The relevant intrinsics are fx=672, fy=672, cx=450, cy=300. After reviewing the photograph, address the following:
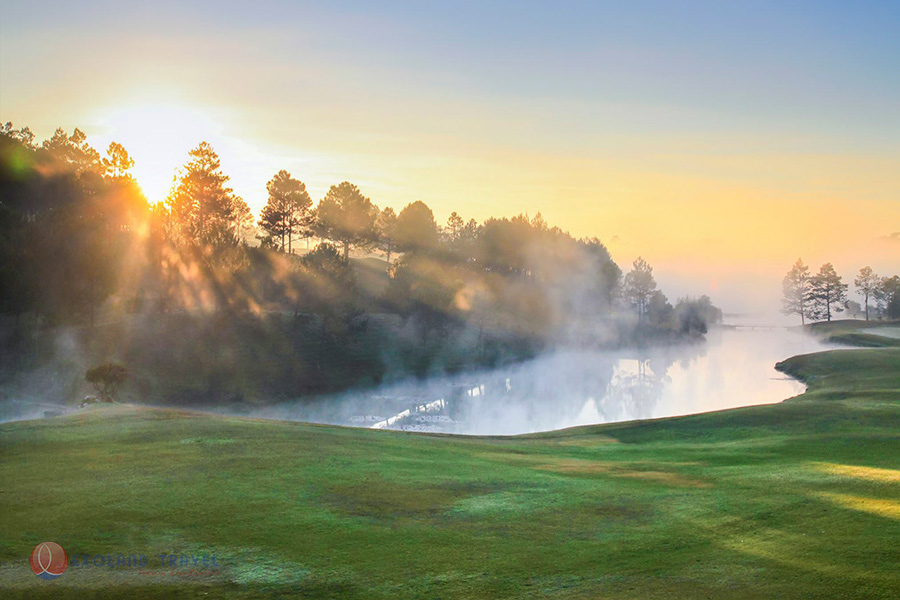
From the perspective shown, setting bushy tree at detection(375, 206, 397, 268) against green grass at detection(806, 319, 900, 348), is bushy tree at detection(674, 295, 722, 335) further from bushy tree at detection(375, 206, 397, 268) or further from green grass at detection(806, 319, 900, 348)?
bushy tree at detection(375, 206, 397, 268)

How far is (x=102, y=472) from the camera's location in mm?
20109

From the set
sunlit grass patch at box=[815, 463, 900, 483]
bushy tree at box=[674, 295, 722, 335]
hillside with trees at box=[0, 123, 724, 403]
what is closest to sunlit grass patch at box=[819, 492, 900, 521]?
sunlit grass patch at box=[815, 463, 900, 483]

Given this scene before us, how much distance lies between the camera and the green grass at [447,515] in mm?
11469

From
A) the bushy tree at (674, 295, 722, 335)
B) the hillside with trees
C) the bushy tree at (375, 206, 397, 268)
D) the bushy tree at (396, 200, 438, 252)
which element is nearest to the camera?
the hillside with trees

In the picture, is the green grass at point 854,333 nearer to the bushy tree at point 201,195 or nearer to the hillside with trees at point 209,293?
the hillside with trees at point 209,293

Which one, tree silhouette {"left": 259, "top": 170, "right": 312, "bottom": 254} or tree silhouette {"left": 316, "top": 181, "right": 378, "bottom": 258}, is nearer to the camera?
tree silhouette {"left": 259, "top": 170, "right": 312, "bottom": 254}

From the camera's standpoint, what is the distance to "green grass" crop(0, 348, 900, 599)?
1147cm

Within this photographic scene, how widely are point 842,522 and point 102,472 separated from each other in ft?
64.2

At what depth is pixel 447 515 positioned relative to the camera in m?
15.8

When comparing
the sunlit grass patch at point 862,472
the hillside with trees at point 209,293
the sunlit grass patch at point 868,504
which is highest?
the hillside with trees at point 209,293

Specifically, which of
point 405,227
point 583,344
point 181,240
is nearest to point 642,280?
point 583,344

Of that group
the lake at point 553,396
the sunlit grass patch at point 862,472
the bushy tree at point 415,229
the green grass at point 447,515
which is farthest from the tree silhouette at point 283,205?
the sunlit grass patch at point 862,472

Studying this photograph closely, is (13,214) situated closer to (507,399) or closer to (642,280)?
(507,399)

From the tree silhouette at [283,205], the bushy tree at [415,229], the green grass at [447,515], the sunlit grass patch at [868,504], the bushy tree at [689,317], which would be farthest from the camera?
the bushy tree at [689,317]
